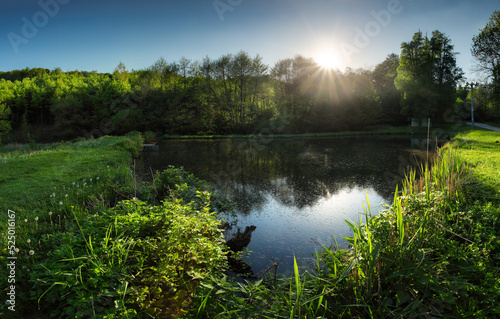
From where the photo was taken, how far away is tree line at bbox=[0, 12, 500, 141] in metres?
34.6

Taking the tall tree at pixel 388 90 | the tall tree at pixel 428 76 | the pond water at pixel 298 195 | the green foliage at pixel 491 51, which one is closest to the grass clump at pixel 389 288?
the pond water at pixel 298 195

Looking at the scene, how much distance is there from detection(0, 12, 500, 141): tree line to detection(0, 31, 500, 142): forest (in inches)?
5.1

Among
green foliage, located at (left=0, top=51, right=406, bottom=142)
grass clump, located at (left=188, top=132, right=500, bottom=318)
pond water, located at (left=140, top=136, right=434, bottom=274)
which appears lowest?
pond water, located at (left=140, top=136, right=434, bottom=274)

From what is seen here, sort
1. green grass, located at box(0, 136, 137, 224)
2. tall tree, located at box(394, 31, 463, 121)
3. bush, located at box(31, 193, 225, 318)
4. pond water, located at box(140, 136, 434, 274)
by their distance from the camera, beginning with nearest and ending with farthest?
bush, located at box(31, 193, 225, 318) → pond water, located at box(140, 136, 434, 274) → green grass, located at box(0, 136, 137, 224) → tall tree, located at box(394, 31, 463, 121)

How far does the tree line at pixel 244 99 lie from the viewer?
34562mm

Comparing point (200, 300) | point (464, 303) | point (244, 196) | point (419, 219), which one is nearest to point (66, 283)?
point (200, 300)

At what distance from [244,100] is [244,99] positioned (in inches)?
5.8

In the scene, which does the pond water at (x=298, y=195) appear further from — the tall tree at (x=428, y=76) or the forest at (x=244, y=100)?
the tall tree at (x=428, y=76)

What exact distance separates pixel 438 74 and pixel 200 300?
4258cm

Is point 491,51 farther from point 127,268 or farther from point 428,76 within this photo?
point 127,268

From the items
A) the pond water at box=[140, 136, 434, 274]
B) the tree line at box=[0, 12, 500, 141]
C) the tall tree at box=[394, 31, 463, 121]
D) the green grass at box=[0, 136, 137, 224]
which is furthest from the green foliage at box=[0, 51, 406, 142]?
the green grass at box=[0, 136, 137, 224]

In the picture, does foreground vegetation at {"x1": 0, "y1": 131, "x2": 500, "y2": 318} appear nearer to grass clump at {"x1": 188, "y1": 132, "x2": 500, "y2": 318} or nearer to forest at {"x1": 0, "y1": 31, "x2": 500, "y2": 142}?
grass clump at {"x1": 188, "y1": 132, "x2": 500, "y2": 318}

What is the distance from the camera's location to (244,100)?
132 feet

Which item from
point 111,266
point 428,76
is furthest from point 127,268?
point 428,76
